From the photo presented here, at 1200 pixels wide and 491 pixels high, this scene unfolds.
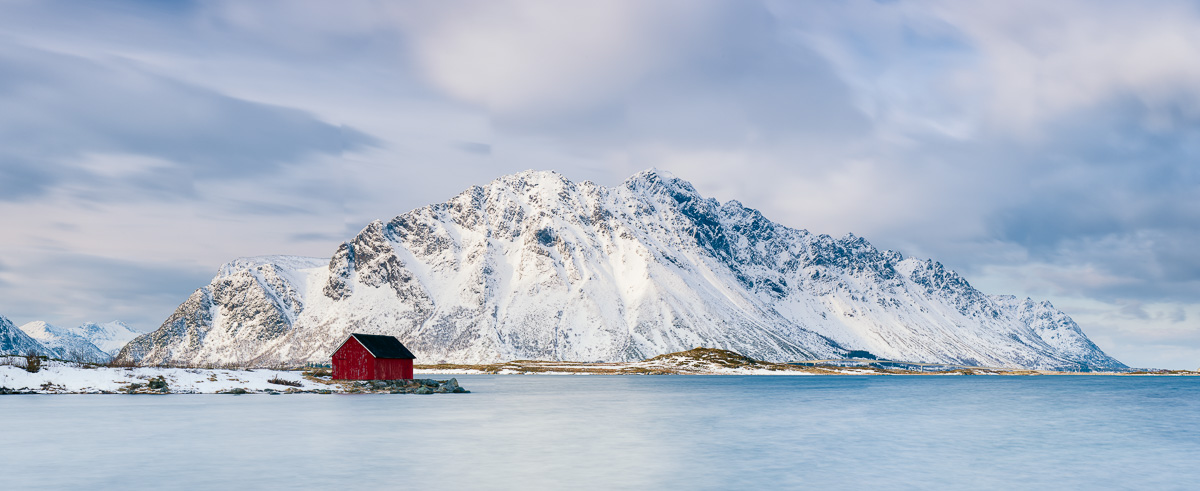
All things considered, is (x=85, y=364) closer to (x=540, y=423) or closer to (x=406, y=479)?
(x=540, y=423)

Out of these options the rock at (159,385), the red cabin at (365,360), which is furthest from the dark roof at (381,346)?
the rock at (159,385)

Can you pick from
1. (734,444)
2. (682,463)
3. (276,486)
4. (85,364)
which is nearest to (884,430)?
(734,444)

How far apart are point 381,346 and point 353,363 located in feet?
13.3

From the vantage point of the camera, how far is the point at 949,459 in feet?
133

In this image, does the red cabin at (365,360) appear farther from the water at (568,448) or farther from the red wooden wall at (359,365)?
the water at (568,448)

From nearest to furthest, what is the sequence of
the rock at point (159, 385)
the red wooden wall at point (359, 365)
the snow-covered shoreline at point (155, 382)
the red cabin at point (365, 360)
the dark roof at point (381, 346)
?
the snow-covered shoreline at point (155, 382)
the rock at point (159, 385)
the dark roof at point (381, 346)
the red cabin at point (365, 360)
the red wooden wall at point (359, 365)

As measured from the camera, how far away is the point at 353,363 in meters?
108

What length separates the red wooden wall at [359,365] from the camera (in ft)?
351

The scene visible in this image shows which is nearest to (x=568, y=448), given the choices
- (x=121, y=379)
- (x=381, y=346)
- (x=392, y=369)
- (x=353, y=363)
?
(x=121, y=379)

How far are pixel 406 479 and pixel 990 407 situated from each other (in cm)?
7286

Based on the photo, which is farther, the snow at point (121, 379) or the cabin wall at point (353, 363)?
the cabin wall at point (353, 363)

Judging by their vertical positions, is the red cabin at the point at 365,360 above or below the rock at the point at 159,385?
above

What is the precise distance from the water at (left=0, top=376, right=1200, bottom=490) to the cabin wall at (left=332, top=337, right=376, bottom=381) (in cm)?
3241

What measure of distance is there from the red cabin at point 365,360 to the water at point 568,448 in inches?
1267
